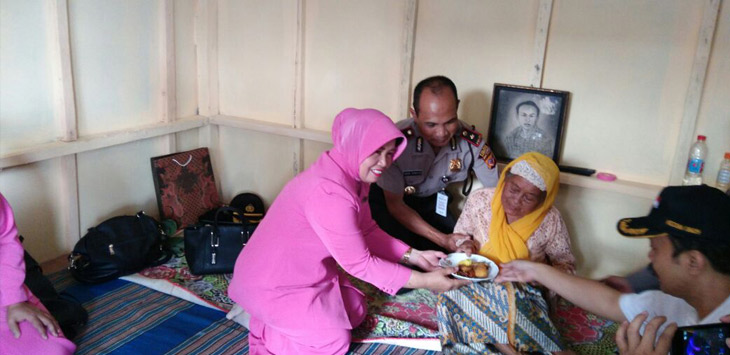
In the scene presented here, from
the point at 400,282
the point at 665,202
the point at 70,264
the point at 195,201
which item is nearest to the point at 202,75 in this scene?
the point at 195,201

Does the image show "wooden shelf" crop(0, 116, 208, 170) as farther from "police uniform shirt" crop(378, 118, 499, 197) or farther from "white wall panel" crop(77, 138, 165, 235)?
"police uniform shirt" crop(378, 118, 499, 197)

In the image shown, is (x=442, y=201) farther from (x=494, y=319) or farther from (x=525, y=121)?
(x=494, y=319)

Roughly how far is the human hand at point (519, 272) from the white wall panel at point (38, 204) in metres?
2.44

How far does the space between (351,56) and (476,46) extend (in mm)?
803

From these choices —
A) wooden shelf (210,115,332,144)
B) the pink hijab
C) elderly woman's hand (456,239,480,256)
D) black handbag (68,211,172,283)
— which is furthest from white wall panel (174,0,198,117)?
elderly woman's hand (456,239,480,256)

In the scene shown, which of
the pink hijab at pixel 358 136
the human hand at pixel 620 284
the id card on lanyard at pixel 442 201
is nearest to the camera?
the human hand at pixel 620 284

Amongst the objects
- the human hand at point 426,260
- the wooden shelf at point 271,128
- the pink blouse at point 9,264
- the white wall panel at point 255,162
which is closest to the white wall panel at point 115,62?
the wooden shelf at point 271,128

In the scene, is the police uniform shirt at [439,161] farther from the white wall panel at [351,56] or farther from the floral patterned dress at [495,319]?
the floral patterned dress at [495,319]

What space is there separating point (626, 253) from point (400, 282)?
4.87ft

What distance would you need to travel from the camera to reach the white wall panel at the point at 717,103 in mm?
2580

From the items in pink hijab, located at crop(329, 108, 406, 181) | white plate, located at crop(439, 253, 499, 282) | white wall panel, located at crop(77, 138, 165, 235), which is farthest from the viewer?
white wall panel, located at crop(77, 138, 165, 235)

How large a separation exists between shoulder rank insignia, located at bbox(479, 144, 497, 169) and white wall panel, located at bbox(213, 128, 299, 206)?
1.37 metres

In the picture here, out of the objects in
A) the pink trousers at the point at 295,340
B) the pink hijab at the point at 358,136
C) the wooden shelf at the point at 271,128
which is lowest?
the pink trousers at the point at 295,340

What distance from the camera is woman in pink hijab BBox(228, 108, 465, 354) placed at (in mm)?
2146
